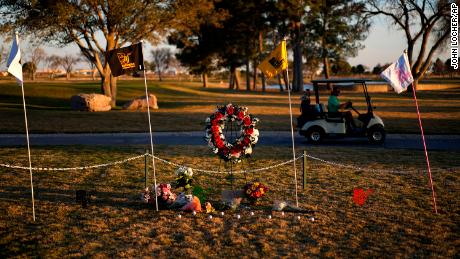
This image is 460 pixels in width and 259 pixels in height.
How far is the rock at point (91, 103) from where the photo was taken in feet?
90.9

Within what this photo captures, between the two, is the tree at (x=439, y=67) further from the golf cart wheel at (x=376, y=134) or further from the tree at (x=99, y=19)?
the golf cart wheel at (x=376, y=134)

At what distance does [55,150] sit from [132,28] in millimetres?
16985

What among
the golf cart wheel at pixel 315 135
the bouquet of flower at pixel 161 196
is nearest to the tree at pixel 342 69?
the golf cart wheel at pixel 315 135

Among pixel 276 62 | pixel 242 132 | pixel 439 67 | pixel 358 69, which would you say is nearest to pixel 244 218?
pixel 242 132

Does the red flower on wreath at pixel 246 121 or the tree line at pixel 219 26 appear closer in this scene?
the red flower on wreath at pixel 246 121

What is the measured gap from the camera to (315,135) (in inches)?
611

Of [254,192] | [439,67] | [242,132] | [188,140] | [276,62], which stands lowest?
[254,192]

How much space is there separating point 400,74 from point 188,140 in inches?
372

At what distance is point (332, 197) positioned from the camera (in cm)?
920

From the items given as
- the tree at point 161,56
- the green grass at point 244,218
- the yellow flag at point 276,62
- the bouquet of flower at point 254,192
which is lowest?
the green grass at point 244,218

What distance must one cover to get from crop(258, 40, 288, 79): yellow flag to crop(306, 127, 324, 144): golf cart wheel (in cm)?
667

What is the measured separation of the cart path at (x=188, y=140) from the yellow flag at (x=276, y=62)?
263 inches

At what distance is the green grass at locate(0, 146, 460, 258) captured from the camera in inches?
256

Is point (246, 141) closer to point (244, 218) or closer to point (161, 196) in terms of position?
point (244, 218)
